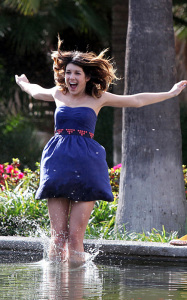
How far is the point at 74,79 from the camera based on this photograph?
526 cm

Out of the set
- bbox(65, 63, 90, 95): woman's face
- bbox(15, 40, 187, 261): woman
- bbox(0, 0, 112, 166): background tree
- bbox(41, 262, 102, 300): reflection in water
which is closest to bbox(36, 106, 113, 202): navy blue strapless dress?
bbox(15, 40, 187, 261): woman

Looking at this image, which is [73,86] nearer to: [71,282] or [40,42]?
[71,282]

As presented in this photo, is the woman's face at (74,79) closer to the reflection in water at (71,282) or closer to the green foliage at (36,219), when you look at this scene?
the reflection in water at (71,282)

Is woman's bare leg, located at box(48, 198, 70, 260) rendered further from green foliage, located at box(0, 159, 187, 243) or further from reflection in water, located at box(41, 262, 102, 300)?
green foliage, located at box(0, 159, 187, 243)

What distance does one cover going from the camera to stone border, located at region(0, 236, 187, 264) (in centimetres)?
562

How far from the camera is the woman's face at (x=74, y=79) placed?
5273 millimetres

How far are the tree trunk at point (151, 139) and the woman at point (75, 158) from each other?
191cm

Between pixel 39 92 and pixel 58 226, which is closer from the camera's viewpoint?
pixel 58 226

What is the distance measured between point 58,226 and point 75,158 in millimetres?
561

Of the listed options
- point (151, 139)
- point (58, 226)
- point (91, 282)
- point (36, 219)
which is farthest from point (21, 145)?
point (91, 282)

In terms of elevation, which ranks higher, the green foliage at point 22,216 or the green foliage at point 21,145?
the green foliage at point 21,145

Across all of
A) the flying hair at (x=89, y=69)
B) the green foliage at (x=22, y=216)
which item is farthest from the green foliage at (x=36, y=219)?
the flying hair at (x=89, y=69)

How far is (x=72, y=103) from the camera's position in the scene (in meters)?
5.32

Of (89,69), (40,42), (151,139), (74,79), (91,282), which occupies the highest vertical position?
(40,42)
